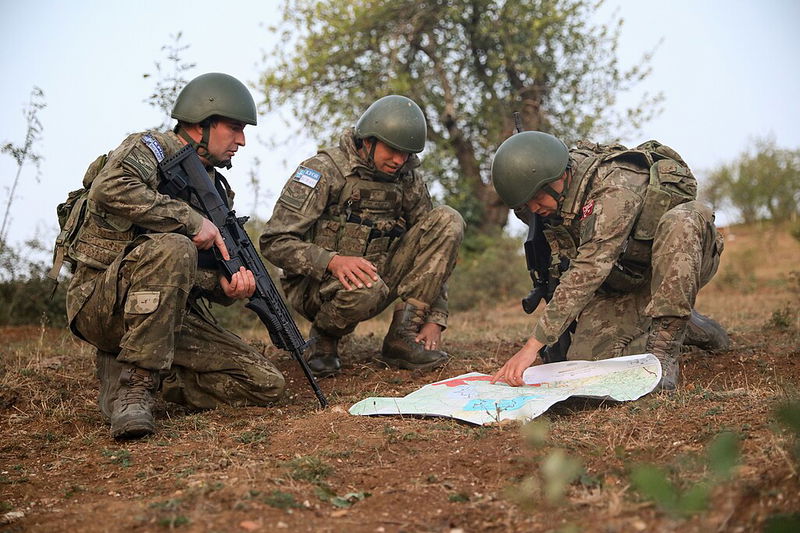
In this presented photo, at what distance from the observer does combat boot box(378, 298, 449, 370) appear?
5.03m

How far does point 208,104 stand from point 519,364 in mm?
2098

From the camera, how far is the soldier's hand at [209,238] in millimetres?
3961

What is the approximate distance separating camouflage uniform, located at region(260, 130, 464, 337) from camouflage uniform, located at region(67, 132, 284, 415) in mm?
717

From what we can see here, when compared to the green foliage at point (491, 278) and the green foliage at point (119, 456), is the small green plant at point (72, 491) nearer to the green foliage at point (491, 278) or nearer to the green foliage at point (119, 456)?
the green foliage at point (119, 456)

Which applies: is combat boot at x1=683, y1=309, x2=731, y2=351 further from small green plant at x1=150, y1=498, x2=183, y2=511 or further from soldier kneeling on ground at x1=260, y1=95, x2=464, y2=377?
small green plant at x1=150, y1=498, x2=183, y2=511

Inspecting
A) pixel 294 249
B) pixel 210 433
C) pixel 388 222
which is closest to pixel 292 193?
pixel 294 249

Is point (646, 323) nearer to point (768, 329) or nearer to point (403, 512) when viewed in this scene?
point (768, 329)

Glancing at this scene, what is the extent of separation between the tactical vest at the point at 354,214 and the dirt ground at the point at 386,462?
2.79ft

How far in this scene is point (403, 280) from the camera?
17.0 ft

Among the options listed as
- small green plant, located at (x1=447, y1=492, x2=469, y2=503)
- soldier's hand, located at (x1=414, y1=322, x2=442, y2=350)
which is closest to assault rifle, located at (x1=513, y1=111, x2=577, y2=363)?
soldier's hand, located at (x1=414, y1=322, x2=442, y2=350)

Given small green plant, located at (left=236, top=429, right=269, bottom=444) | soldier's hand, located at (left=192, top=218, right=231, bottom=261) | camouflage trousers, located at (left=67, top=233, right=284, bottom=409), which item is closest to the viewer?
small green plant, located at (left=236, top=429, right=269, bottom=444)

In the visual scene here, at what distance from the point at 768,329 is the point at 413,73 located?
8.99 metres

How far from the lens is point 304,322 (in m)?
8.16

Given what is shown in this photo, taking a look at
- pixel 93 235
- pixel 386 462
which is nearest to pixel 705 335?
pixel 386 462
